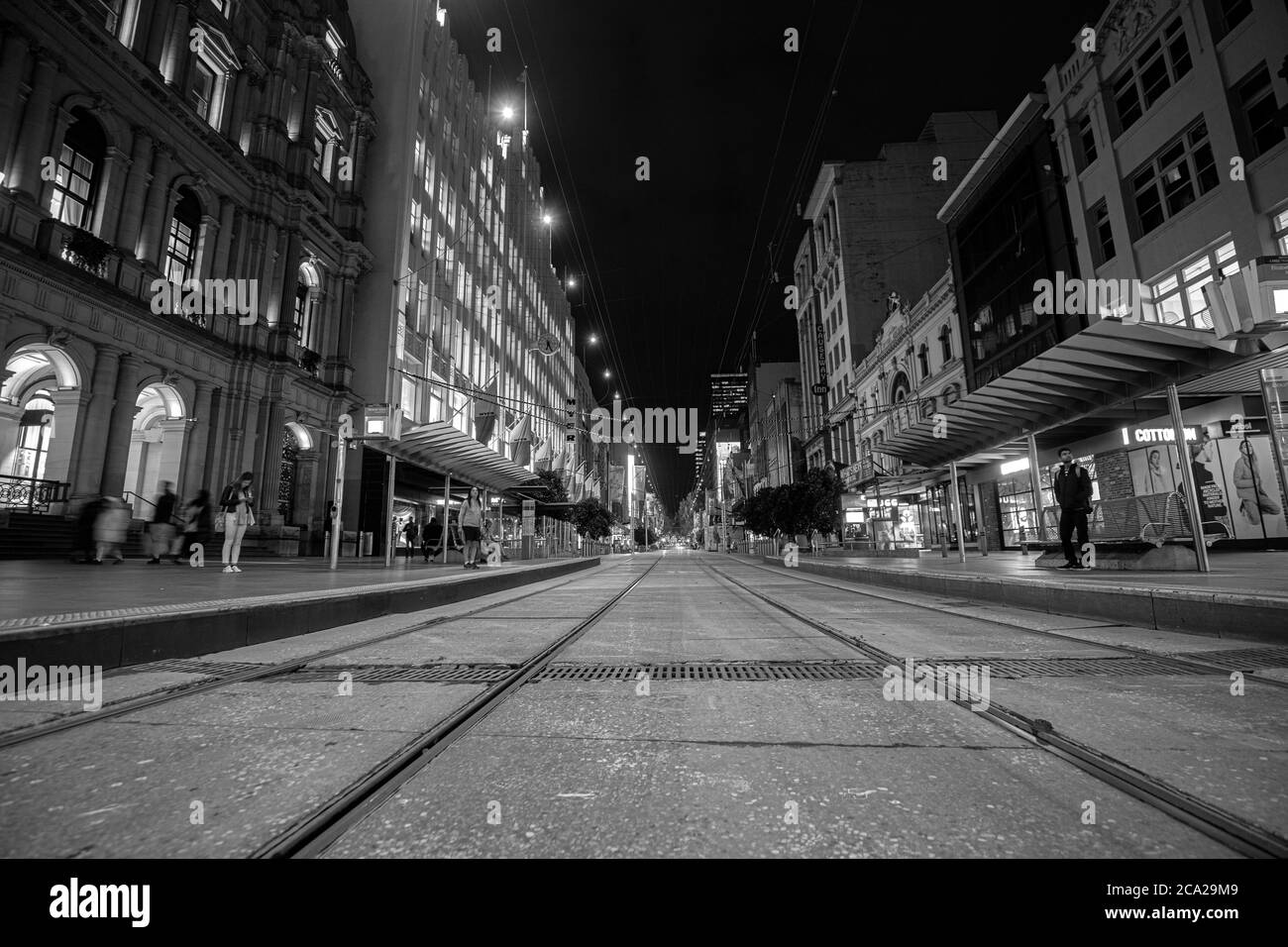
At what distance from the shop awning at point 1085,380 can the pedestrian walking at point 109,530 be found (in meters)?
20.0

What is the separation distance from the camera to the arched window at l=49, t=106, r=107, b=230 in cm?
1529

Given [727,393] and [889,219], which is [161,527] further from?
[727,393]

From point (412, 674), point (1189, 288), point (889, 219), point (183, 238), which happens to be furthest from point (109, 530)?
point (889, 219)

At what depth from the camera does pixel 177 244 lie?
18.9 m

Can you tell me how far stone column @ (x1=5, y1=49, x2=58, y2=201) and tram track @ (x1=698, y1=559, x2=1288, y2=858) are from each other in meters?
21.8

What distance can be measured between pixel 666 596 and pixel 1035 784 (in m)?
8.67

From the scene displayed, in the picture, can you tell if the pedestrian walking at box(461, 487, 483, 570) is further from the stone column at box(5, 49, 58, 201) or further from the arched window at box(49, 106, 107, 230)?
the arched window at box(49, 106, 107, 230)

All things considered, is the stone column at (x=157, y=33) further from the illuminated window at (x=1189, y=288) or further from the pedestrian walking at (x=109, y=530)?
the illuminated window at (x=1189, y=288)

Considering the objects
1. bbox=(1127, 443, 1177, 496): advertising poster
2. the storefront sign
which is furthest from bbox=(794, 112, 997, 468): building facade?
the storefront sign

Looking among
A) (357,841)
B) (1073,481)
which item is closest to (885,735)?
(357,841)

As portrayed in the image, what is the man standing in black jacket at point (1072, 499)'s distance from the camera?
367 inches

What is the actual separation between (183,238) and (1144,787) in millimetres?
26770

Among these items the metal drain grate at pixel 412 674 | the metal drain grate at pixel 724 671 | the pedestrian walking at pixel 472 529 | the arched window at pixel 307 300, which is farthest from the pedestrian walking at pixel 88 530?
the metal drain grate at pixel 724 671
